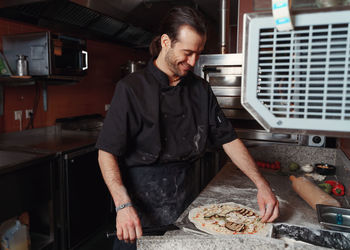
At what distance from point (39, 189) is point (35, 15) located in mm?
1805

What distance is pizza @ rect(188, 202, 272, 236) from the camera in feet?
4.15

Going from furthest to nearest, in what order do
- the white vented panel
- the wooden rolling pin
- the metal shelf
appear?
the metal shelf
the wooden rolling pin
the white vented panel

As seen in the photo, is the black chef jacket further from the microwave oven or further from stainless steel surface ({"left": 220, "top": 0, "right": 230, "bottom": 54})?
the microwave oven

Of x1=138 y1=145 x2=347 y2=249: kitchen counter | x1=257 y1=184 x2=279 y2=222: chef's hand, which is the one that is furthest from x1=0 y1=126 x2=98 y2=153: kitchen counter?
x1=257 y1=184 x2=279 y2=222: chef's hand

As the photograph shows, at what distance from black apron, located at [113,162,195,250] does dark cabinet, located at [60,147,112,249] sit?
4.28ft

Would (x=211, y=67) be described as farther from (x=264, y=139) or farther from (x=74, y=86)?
(x=74, y=86)

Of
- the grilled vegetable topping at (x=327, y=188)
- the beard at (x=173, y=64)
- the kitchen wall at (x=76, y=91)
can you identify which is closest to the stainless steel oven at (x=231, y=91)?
the grilled vegetable topping at (x=327, y=188)

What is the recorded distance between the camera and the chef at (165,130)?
151 cm

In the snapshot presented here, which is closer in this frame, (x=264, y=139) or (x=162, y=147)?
(x=162, y=147)

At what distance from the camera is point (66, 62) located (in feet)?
10.7

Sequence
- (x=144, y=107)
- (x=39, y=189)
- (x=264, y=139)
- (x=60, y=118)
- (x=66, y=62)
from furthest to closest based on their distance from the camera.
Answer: (x=60, y=118) → (x=66, y=62) → (x=264, y=139) → (x=39, y=189) → (x=144, y=107)

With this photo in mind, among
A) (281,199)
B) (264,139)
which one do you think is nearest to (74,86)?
(264,139)

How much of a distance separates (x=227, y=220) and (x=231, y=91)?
1.81 m

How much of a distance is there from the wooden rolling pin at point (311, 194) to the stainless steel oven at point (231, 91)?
104cm
